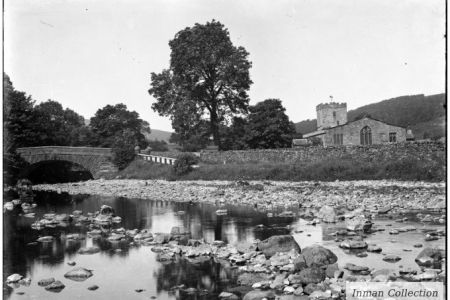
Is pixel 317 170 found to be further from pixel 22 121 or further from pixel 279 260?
pixel 22 121

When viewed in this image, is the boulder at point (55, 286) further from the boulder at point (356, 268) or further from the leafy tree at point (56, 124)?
the leafy tree at point (56, 124)

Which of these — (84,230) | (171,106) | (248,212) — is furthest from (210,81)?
(84,230)

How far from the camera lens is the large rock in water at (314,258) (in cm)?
1155

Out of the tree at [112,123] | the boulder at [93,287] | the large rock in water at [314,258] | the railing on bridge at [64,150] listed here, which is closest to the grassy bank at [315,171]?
the railing on bridge at [64,150]

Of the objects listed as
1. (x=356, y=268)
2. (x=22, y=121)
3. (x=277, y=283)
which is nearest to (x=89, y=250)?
(x=277, y=283)

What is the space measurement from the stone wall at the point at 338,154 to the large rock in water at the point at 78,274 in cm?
2524

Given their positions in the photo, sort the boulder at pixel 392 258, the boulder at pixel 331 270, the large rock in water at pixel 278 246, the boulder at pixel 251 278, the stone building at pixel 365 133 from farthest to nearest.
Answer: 1. the stone building at pixel 365 133
2. the large rock in water at pixel 278 246
3. the boulder at pixel 392 258
4. the boulder at pixel 251 278
5. the boulder at pixel 331 270

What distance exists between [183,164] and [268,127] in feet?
40.7

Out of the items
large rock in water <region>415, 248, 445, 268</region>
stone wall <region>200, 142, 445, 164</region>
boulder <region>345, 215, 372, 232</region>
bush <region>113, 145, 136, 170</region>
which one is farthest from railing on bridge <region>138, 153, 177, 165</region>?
large rock in water <region>415, 248, 445, 268</region>

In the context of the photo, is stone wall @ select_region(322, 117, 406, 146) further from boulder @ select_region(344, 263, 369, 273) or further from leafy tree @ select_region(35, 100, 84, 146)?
boulder @ select_region(344, 263, 369, 273)

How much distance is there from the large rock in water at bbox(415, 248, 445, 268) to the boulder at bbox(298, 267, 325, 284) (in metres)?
2.65

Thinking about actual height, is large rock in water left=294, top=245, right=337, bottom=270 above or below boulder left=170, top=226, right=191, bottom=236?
above

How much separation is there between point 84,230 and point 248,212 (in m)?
7.28

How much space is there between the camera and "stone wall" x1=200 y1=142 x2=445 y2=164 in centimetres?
3275
